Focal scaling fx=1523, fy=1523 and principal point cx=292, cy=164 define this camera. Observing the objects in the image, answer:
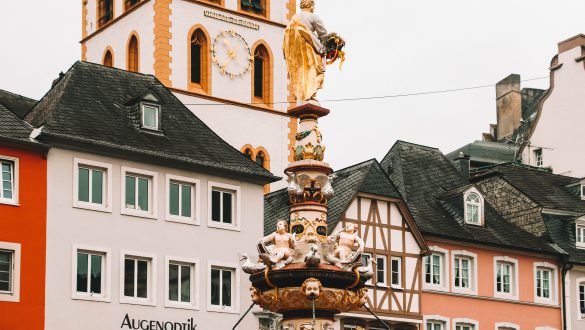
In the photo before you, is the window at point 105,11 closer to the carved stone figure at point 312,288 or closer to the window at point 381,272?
the window at point 381,272

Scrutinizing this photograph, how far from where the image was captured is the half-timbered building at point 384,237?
2095 inches

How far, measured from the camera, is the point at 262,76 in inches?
2702

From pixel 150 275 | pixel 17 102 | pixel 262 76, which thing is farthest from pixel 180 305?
pixel 262 76

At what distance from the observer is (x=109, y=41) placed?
2783 inches

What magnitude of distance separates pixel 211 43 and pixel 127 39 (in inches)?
177

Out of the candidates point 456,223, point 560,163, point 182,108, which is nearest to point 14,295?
point 182,108

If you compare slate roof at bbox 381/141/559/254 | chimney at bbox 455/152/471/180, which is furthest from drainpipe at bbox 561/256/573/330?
chimney at bbox 455/152/471/180

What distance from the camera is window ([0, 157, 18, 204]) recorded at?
4475 cm

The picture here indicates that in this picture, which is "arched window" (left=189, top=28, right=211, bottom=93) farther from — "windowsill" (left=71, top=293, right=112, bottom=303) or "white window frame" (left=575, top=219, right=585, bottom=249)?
"windowsill" (left=71, top=293, right=112, bottom=303)

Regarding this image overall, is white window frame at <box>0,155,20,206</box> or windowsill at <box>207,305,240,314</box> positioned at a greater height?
white window frame at <box>0,155,20,206</box>

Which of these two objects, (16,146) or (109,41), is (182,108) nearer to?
(16,146)

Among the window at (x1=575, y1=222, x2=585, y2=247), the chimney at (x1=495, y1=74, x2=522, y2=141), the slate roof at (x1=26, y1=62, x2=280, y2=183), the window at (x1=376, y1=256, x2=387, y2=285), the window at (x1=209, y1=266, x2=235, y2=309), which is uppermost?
the chimney at (x1=495, y1=74, x2=522, y2=141)

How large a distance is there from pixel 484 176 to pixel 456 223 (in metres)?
7.72

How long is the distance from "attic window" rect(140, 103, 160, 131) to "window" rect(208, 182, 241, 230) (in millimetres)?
2781
